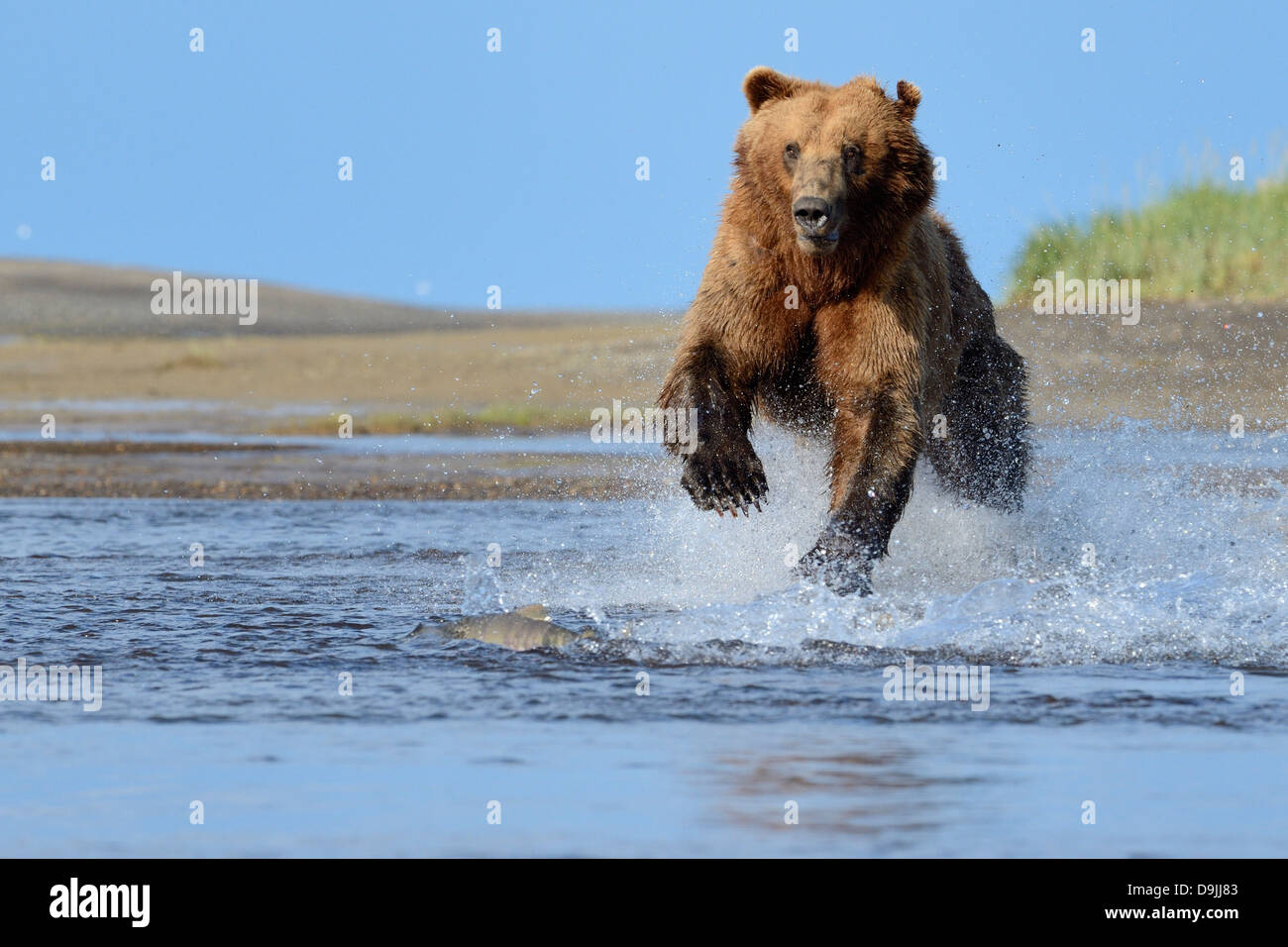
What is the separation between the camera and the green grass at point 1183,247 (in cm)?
1964

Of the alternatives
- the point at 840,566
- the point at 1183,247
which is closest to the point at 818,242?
the point at 840,566

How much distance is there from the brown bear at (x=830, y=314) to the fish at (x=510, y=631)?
3.33ft

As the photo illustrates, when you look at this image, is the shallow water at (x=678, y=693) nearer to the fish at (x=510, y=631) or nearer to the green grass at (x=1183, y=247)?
the fish at (x=510, y=631)

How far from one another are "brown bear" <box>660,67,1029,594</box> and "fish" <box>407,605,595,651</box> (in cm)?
101

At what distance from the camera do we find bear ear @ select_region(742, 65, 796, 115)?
6785 mm

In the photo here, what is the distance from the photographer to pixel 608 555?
885 cm

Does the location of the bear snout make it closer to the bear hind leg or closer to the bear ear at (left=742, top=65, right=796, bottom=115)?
the bear ear at (left=742, top=65, right=796, bottom=115)

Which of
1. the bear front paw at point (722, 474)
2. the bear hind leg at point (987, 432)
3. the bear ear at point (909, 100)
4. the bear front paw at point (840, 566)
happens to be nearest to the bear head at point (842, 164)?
the bear ear at point (909, 100)

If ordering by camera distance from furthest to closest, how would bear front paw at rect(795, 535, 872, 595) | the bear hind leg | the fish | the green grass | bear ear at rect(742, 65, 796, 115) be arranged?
the green grass
the bear hind leg
bear ear at rect(742, 65, 796, 115)
bear front paw at rect(795, 535, 872, 595)
the fish

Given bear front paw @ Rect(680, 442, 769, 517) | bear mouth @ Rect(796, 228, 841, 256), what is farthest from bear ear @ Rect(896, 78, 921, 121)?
bear front paw @ Rect(680, 442, 769, 517)

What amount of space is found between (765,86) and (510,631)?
Answer: 7.41 feet

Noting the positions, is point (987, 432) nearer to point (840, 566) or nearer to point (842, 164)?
point (840, 566)

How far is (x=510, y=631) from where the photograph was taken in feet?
19.8

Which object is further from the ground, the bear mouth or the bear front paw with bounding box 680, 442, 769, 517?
the bear mouth
